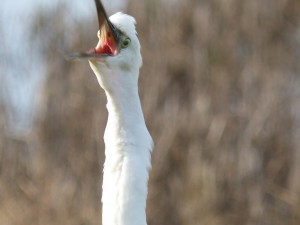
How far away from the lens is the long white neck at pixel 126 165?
566 centimetres

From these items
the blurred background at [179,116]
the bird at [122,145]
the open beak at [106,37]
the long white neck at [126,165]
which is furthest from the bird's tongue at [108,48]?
the blurred background at [179,116]

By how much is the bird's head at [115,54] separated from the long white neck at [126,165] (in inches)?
3.2

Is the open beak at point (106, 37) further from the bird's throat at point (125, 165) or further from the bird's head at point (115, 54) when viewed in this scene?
the bird's throat at point (125, 165)

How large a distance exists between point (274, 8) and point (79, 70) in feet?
6.84

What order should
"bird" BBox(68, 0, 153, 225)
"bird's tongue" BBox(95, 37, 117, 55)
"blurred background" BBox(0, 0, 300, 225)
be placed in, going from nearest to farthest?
"bird" BBox(68, 0, 153, 225) → "bird's tongue" BBox(95, 37, 117, 55) → "blurred background" BBox(0, 0, 300, 225)

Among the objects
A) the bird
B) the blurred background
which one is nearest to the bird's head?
the bird

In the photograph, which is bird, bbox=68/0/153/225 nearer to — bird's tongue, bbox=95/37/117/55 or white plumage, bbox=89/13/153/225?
white plumage, bbox=89/13/153/225

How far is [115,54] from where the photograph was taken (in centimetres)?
578

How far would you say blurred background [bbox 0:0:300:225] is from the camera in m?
11.6

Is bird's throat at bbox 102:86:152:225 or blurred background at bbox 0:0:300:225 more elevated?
bird's throat at bbox 102:86:152:225

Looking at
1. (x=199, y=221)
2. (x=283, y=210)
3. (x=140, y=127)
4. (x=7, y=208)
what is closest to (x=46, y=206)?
(x=7, y=208)

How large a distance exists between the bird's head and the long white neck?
0.08 m

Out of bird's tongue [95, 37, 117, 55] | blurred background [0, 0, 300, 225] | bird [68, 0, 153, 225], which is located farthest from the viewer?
blurred background [0, 0, 300, 225]

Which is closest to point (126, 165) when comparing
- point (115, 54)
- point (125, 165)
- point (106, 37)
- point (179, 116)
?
point (125, 165)
